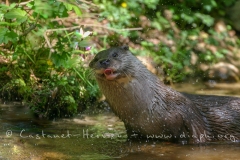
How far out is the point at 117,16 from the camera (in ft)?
25.9

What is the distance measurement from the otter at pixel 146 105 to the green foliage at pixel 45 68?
729 millimetres

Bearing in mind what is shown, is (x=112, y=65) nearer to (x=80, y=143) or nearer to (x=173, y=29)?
(x=80, y=143)

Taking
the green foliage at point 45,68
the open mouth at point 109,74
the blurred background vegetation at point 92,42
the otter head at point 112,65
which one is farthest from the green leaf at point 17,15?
the open mouth at point 109,74

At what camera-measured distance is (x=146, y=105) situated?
407cm

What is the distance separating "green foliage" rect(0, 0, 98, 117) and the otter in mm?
729

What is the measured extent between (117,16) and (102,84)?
155 inches

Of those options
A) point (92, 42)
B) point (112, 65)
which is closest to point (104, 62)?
point (112, 65)

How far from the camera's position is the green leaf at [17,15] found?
4293 millimetres

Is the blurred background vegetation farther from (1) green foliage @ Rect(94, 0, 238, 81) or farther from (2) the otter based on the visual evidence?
(2) the otter

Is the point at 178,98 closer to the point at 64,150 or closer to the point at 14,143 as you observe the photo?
the point at 64,150

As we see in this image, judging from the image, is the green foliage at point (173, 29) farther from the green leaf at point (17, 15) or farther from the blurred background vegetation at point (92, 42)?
the green leaf at point (17, 15)

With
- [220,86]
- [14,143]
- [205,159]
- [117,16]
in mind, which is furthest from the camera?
[117,16]

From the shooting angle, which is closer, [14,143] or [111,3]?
[14,143]

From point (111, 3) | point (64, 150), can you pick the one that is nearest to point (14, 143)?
point (64, 150)
